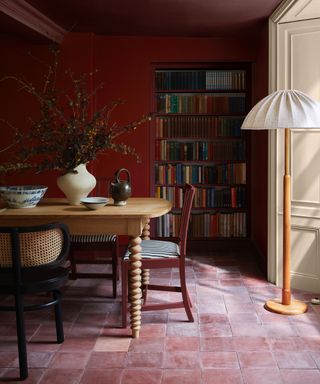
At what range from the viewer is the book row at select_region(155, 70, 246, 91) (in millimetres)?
6215

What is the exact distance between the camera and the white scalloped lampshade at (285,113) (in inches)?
147

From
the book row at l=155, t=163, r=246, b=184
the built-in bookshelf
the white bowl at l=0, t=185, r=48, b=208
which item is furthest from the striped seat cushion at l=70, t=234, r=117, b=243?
the book row at l=155, t=163, r=246, b=184

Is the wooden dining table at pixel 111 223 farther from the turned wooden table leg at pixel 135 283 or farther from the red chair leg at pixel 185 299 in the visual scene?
the red chair leg at pixel 185 299

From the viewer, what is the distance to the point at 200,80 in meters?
6.23

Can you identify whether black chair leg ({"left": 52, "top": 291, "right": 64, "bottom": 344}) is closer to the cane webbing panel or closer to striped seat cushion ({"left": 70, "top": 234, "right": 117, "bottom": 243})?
the cane webbing panel

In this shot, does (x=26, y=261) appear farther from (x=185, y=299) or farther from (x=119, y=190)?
(x=185, y=299)

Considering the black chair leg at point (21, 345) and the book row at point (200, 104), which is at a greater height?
the book row at point (200, 104)

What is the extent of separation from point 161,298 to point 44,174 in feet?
7.22

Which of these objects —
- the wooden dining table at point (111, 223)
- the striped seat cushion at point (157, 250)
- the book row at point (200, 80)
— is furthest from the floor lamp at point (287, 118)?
the book row at point (200, 80)

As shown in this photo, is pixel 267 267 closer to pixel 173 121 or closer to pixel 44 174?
pixel 173 121

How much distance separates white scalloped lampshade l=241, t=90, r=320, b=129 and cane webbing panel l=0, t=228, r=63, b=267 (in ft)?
5.63

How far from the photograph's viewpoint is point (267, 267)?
500 centimetres

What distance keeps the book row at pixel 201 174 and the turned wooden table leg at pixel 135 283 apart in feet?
9.35

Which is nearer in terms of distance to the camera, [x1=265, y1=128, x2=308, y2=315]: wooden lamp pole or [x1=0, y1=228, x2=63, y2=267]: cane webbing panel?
[x1=0, y1=228, x2=63, y2=267]: cane webbing panel
